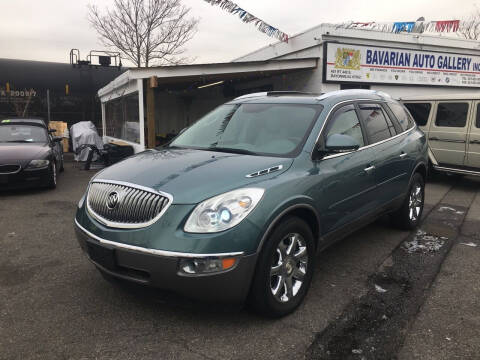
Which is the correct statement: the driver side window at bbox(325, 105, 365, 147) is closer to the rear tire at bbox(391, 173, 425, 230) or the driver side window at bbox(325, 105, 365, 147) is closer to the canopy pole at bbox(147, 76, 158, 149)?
the rear tire at bbox(391, 173, 425, 230)

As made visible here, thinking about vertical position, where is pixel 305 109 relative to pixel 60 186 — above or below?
above

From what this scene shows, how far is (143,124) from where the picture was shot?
10656 mm

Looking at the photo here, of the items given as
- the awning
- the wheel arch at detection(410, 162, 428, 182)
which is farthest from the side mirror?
the awning

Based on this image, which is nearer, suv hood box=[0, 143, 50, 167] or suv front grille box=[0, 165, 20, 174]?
suv front grille box=[0, 165, 20, 174]

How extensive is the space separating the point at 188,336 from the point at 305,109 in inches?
88.7

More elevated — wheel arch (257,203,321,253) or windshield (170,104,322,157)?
windshield (170,104,322,157)

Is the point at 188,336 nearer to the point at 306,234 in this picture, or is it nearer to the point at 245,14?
the point at 306,234

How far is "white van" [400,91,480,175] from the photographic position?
315 inches

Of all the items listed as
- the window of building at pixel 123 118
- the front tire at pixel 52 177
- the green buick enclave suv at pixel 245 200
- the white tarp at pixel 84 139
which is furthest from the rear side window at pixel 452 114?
the white tarp at pixel 84 139

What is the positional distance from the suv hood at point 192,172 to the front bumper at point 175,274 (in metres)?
0.40

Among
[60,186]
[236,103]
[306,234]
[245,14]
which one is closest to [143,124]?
[60,186]

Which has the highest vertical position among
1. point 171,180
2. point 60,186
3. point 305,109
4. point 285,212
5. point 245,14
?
point 245,14

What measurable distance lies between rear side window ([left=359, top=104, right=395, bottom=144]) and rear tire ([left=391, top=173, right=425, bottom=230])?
93 cm

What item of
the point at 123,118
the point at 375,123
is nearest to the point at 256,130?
the point at 375,123
